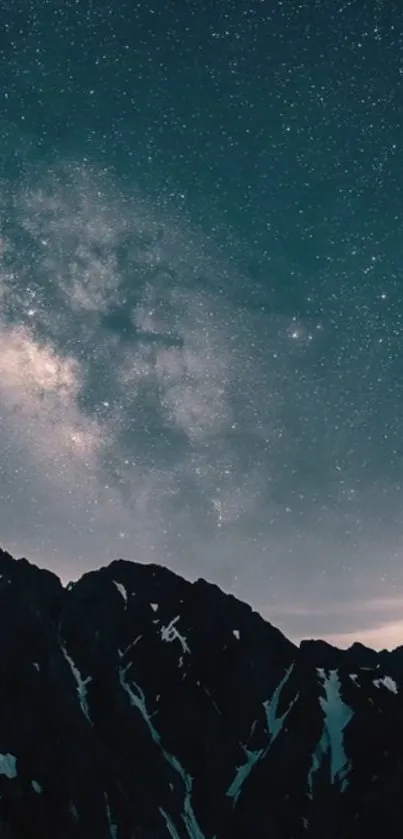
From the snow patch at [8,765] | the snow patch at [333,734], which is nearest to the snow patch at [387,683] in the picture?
the snow patch at [333,734]

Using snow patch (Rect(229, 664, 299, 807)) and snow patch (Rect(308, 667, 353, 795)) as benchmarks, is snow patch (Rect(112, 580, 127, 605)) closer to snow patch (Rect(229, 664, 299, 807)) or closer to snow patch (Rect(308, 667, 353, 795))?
snow patch (Rect(229, 664, 299, 807))

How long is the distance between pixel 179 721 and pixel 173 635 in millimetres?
21994

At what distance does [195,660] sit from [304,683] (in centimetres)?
2359

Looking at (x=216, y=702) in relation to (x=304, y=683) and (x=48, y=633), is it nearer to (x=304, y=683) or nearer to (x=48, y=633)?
(x=304, y=683)

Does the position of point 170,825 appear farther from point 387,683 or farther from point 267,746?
point 387,683

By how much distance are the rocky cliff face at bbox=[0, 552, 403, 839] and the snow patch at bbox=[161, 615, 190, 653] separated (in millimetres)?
373

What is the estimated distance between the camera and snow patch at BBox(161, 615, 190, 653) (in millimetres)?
154875

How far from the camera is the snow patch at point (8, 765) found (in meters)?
108

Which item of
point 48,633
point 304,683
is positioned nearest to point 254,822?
point 304,683

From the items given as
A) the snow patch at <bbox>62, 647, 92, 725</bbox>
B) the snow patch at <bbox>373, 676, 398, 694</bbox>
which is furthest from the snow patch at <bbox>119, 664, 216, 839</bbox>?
the snow patch at <bbox>373, 676, 398, 694</bbox>

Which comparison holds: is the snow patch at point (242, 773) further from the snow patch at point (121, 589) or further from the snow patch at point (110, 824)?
the snow patch at point (121, 589)

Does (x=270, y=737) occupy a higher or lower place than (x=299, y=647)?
lower

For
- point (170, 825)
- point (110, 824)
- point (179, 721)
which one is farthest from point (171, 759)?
point (110, 824)

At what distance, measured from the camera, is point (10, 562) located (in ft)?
500
